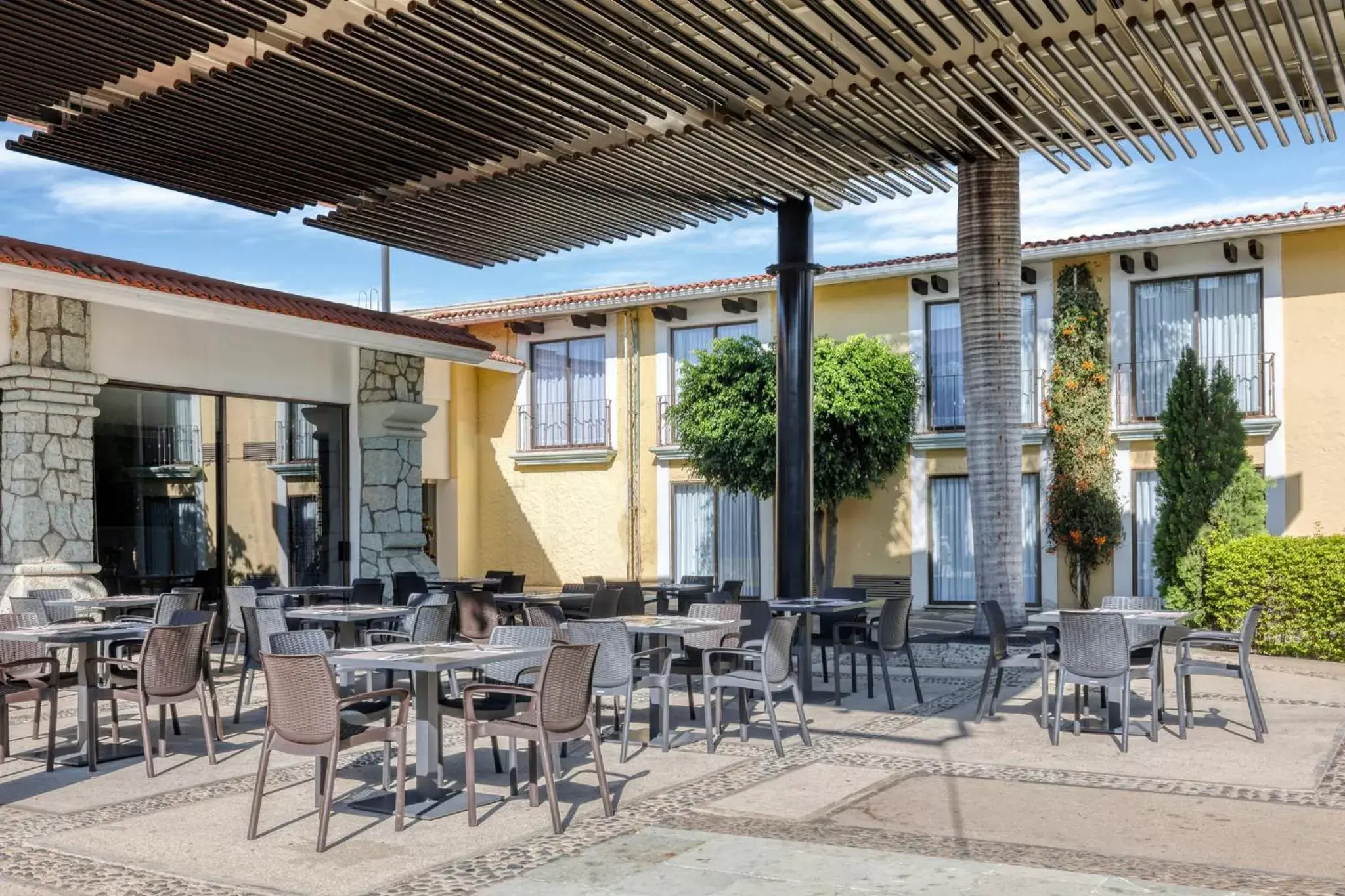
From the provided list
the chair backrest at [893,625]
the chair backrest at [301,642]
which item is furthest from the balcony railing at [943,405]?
the chair backrest at [301,642]

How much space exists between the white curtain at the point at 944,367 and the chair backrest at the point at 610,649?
12543mm

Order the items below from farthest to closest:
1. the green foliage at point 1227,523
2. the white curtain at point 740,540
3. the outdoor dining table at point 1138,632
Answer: the white curtain at point 740,540 < the green foliage at point 1227,523 < the outdoor dining table at point 1138,632

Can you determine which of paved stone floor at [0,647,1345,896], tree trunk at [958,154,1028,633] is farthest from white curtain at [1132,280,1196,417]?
paved stone floor at [0,647,1345,896]

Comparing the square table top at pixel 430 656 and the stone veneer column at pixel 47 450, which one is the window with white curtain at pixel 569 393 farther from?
the square table top at pixel 430 656

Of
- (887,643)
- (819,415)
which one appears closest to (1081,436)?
(819,415)

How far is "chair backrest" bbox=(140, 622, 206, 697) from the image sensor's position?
7465mm

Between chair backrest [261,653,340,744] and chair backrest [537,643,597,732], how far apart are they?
36.7 inches

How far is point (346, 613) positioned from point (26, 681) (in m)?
2.62

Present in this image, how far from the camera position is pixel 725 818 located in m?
6.19

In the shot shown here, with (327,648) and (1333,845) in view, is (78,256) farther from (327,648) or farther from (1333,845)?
(1333,845)

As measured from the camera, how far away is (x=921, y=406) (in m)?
19.5

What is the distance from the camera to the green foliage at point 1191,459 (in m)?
14.1

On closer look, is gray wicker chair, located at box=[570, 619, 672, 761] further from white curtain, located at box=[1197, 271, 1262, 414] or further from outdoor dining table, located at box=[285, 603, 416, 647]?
white curtain, located at box=[1197, 271, 1262, 414]

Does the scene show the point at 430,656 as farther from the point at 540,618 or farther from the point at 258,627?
the point at 258,627
